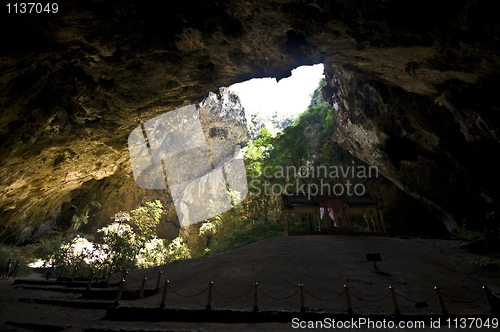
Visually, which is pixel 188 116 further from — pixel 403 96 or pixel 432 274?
pixel 432 274

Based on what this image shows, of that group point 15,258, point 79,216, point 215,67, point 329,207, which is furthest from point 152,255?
point 215,67

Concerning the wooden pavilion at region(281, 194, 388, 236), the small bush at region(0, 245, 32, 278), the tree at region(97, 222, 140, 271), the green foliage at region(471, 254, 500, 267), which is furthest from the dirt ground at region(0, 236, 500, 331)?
the small bush at region(0, 245, 32, 278)

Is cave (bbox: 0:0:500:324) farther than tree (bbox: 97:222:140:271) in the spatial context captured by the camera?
No

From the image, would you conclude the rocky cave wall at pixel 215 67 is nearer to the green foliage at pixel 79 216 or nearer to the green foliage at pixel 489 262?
the green foliage at pixel 489 262

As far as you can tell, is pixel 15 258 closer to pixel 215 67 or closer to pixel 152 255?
pixel 152 255

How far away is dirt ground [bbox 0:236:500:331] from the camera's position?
512cm

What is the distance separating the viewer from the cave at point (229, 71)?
7324 mm

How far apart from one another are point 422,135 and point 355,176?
917 centimetres

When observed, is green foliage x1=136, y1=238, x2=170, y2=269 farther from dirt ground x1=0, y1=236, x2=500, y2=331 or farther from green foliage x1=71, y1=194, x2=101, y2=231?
green foliage x1=71, y1=194, x2=101, y2=231

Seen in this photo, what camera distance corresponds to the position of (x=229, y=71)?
11.2m

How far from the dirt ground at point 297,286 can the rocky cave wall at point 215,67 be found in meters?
5.59

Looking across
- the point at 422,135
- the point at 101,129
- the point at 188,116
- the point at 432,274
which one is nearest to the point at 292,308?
the point at 432,274

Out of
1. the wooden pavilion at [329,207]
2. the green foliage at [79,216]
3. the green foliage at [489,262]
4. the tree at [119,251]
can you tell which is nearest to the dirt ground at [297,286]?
the green foliage at [489,262]

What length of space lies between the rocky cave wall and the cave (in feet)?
0.15
